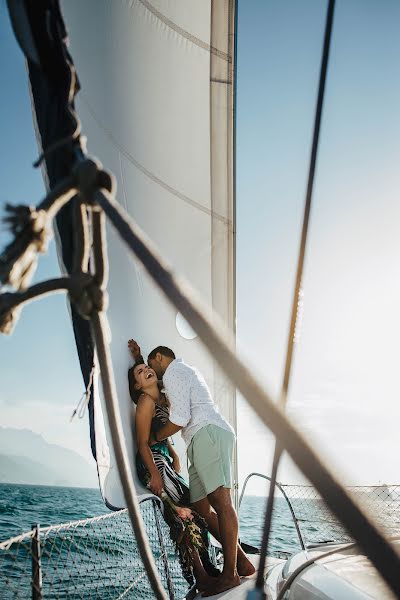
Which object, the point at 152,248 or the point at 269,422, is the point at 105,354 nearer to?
the point at 152,248

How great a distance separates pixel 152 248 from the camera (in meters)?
0.59

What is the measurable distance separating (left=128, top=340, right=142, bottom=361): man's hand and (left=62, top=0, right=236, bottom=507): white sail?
0.06 meters

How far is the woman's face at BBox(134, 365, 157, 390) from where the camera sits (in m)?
2.17

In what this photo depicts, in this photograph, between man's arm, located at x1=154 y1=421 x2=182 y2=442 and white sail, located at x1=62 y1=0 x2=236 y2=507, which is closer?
man's arm, located at x1=154 y1=421 x2=182 y2=442

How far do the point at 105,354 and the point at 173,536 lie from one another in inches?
64.0

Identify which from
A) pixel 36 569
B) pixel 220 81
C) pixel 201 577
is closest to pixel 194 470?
pixel 201 577

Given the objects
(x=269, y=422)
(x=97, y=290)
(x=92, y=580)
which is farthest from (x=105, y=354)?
(x=92, y=580)

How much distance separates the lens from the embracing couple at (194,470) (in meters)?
1.75

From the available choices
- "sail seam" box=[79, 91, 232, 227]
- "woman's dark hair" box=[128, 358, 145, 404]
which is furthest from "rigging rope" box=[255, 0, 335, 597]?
"sail seam" box=[79, 91, 232, 227]

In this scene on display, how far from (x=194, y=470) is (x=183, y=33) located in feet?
11.4

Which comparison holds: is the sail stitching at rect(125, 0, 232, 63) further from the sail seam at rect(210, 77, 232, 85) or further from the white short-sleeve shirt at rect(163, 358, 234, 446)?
the white short-sleeve shirt at rect(163, 358, 234, 446)

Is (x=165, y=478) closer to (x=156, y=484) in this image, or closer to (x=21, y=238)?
(x=156, y=484)

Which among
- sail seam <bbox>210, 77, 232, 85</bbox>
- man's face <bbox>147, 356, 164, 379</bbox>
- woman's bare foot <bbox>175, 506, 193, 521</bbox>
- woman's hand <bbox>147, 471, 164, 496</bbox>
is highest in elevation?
sail seam <bbox>210, 77, 232, 85</bbox>

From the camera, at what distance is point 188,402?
1954 millimetres
